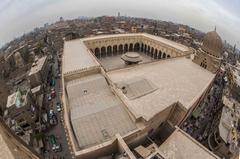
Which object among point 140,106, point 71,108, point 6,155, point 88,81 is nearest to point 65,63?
point 88,81

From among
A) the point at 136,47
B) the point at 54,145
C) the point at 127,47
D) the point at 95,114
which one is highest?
the point at 127,47

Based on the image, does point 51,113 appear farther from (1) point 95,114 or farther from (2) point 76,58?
(1) point 95,114

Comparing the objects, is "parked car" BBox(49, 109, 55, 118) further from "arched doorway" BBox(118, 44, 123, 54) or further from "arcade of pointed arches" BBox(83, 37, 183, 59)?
"arched doorway" BBox(118, 44, 123, 54)

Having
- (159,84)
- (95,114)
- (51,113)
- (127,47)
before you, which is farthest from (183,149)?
(127,47)

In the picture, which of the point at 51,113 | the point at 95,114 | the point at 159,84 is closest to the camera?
the point at 95,114

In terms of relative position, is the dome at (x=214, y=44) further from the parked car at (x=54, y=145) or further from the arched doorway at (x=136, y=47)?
the parked car at (x=54, y=145)

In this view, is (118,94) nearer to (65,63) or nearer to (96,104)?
(96,104)
